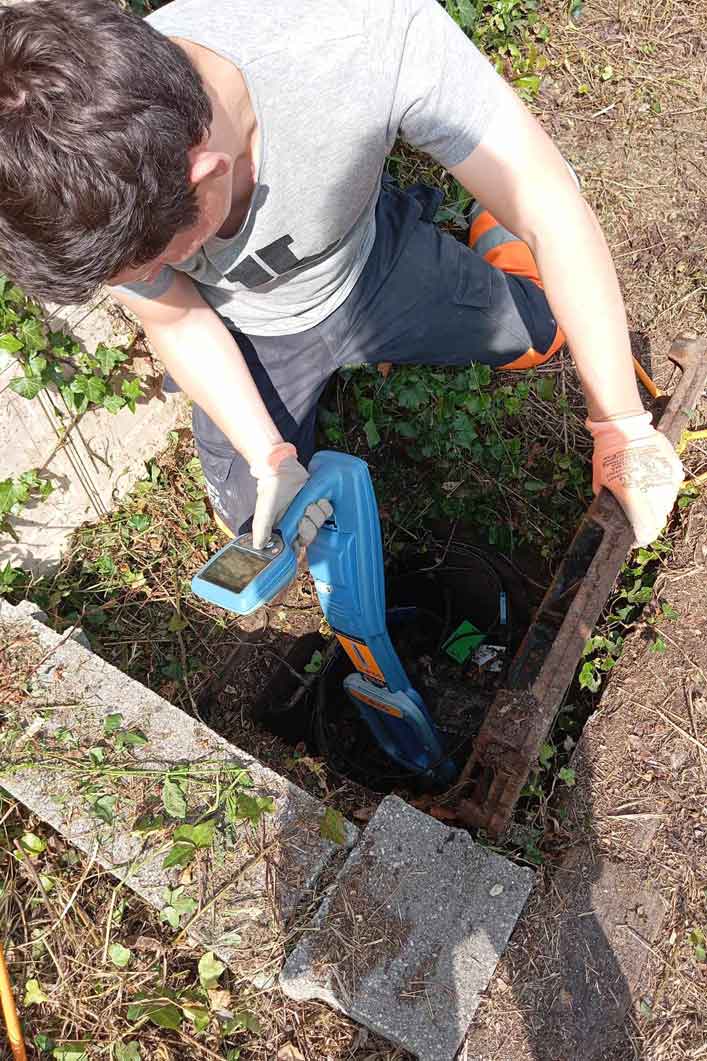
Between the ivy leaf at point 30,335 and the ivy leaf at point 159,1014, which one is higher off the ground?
the ivy leaf at point 30,335

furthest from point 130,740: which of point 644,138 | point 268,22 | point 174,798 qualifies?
point 644,138

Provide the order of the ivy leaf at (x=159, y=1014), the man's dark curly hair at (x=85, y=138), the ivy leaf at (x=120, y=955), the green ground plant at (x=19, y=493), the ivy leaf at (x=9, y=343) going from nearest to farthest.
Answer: the man's dark curly hair at (x=85, y=138) → the ivy leaf at (x=159, y=1014) → the ivy leaf at (x=120, y=955) → the ivy leaf at (x=9, y=343) → the green ground plant at (x=19, y=493)

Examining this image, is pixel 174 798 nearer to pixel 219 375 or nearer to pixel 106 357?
pixel 219 375

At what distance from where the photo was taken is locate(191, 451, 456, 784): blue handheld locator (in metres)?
1.43

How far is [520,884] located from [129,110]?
1.46 meters

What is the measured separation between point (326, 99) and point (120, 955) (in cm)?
179

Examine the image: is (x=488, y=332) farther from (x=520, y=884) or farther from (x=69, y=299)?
(x=520, y=884)

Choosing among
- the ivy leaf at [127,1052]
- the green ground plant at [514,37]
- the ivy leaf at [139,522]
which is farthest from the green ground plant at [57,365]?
the green ground plant at [514,37]

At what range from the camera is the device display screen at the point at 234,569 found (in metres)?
1.40

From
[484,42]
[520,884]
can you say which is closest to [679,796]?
[520,884]

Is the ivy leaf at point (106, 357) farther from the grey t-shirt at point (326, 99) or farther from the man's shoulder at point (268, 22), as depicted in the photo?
the man's shoulder at point (268, 22)

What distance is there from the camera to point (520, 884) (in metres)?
1.44

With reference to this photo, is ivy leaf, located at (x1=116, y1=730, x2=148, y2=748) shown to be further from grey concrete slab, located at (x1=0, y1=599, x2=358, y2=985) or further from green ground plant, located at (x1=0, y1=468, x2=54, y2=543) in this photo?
green ground plant, located at (x1=0, y1=468, x2=54, y2=543)

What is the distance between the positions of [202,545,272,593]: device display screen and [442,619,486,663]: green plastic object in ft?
3.95
